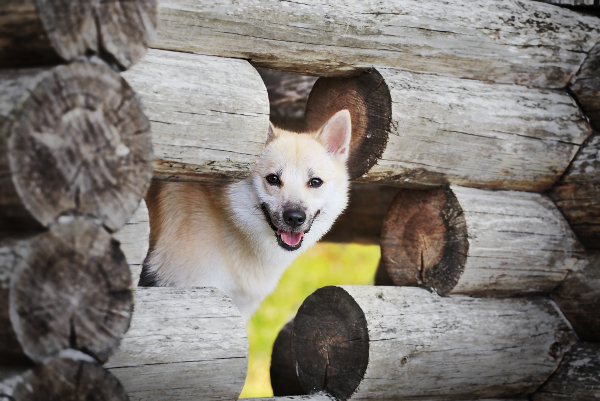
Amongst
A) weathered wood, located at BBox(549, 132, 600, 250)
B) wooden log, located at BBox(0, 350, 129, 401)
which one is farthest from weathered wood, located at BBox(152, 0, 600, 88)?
wooden log, located at BBox(0, 350, 129, 401)

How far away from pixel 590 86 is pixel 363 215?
2.25 m

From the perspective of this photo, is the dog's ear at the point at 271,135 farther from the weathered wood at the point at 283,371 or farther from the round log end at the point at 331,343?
the weathered wood at the point at 283,371

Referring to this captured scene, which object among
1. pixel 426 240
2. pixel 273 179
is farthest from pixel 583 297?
pixel 273 179

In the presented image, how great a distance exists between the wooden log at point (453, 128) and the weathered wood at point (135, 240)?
1.42m

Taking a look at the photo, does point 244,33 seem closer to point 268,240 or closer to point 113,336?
point 268,240

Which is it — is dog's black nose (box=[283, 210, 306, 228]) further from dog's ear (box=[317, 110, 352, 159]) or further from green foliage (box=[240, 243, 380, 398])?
green foliage (box=[240, 243, 380, 398])

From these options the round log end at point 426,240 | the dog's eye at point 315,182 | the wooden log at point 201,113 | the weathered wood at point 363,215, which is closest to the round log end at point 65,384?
the wooden log at point 201,113

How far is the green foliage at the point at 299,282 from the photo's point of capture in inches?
254

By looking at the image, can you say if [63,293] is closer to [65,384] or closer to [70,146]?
[65,384]

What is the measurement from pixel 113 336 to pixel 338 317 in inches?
67.2

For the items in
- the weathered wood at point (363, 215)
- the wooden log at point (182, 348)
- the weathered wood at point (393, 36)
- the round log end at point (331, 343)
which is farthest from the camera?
the weathered wood at point (363, 215)

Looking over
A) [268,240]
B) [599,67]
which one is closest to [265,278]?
[268,240]

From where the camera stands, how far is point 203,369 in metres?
2.63

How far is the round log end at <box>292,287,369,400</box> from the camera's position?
10.4ft
